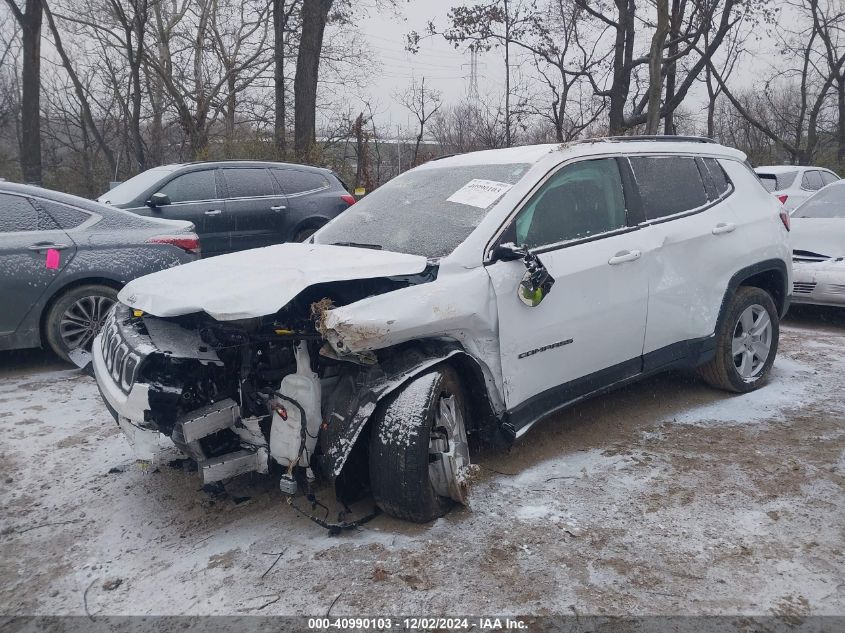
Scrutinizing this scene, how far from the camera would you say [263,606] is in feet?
8.79

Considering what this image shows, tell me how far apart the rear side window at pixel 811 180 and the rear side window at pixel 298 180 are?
10129 mm

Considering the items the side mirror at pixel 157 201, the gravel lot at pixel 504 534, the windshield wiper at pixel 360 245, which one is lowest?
the gravel lot at pixel 504 534

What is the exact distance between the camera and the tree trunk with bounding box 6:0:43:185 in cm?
1407

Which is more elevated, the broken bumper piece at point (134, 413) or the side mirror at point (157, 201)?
the side mirror at point (157, 201)

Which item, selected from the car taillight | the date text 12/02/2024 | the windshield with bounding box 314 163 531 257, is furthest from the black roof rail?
the car taillight

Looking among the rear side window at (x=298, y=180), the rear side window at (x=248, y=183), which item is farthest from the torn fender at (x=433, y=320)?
the rear side window at (x=298, y=180)

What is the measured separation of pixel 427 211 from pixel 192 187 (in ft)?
19.9

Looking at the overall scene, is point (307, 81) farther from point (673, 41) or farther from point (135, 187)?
point (673, 41)

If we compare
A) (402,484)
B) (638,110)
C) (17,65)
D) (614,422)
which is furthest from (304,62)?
(17,65)

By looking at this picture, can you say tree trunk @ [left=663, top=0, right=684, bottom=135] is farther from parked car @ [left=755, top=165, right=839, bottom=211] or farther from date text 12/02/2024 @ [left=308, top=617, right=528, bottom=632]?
date text 12/02/2024 @ [left=308, top=617, right=528, bottom=632]

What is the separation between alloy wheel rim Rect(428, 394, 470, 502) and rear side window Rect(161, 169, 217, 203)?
677 centimetres

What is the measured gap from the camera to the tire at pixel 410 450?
10.0 ft

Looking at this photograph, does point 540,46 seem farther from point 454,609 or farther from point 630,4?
point 454,609

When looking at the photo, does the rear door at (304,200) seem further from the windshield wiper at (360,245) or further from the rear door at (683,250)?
the rear door at (683,250)
